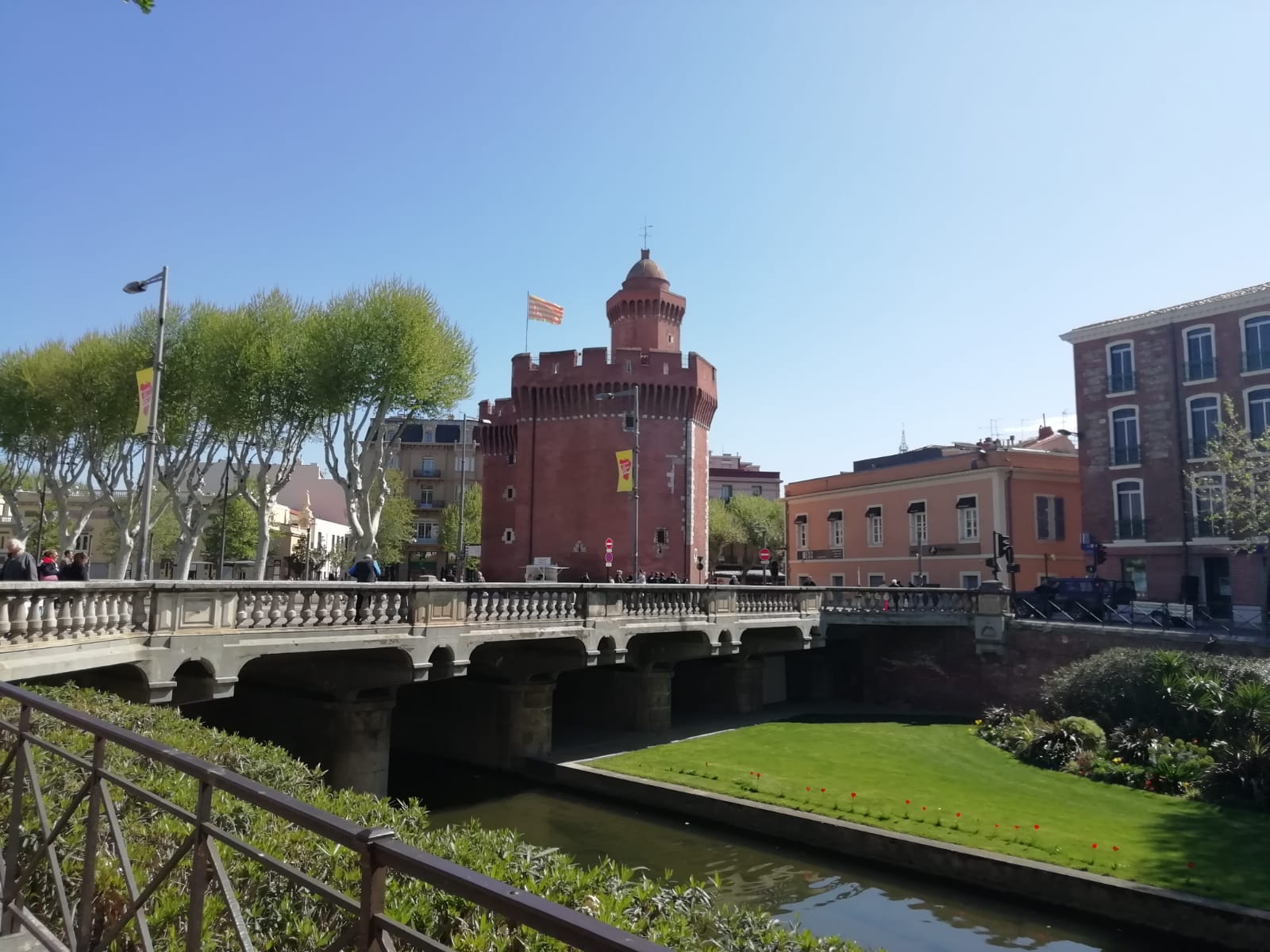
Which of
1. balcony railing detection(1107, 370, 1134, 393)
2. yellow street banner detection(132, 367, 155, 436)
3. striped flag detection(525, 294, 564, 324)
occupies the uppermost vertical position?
striped flag detection(525, 294, 564, 324)

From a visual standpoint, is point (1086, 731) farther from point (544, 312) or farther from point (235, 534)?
point (235, 534)

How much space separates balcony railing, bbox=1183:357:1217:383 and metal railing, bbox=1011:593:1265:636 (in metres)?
9.06

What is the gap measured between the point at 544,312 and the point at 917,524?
20922 millimetres

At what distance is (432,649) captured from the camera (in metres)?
17.2

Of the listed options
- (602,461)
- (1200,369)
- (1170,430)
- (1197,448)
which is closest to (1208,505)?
(1197,448)

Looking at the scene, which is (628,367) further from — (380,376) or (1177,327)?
(1177,327)

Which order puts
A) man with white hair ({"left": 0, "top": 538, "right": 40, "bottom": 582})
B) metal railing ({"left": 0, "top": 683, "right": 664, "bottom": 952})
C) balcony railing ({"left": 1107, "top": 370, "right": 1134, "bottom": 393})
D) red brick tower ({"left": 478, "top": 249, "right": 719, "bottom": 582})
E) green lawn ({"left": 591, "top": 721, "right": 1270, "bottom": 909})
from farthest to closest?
red brick tower ({"left": 478, "top": 249, "right": 719, "bottom": 582})
balcony railing ({"left": 1107, "top": 370, "right": 1134, "bottom": 393})
green lawn ({"left": 591, "top": 721, "right": 1270, "bottom": 909})
man with white hair ({"left": 0, "top": 538, "right": 40, "bottom": 582})
metal railing ({"left": 0, "top": 683, "right": 664, "bottom": 952})

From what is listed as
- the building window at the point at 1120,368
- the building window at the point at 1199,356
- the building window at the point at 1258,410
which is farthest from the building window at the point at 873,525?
the building window at the point at 1258,410

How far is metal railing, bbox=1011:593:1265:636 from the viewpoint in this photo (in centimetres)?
2578

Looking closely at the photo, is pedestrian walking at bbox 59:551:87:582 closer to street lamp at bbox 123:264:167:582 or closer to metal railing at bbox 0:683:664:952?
street lamp at bbox 123:264:167:582

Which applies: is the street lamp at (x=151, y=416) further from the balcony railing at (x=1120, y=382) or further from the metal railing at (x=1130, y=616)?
the balcony railing at (x=1120, y=382)

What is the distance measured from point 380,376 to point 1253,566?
3206 cm

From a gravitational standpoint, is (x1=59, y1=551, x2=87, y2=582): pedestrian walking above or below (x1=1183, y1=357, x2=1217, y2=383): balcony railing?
below

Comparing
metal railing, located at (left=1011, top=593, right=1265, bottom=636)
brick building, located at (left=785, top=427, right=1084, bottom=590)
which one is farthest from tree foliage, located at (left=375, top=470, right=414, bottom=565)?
metal railing, located at (left=1011, top=593, right=1265, bottom=636)
